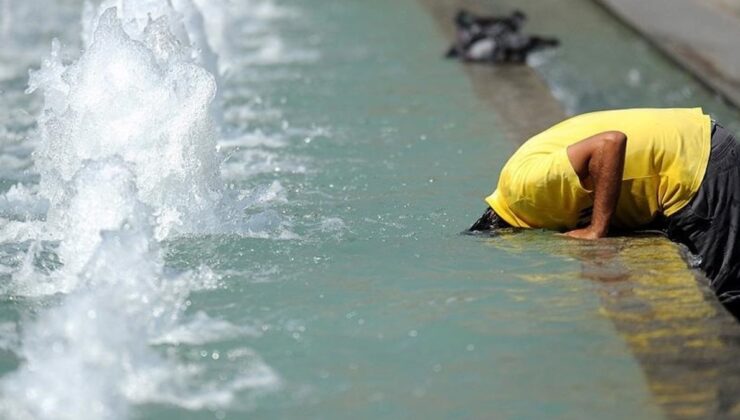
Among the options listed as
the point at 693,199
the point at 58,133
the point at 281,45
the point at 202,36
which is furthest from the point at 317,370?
the point at 281,45

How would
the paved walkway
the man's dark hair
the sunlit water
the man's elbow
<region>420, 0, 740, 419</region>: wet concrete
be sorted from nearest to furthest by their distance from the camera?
<region>420, 0, 740, 419</region>: wet concrete < the sunlit water < the man's elbow < the man's dark hair < the paved walkway

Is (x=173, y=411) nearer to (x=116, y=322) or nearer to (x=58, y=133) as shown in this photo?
(x=116, y=322)

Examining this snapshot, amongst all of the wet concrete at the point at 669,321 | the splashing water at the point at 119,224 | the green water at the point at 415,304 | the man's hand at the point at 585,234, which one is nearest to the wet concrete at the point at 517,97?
the green water at the point at 415,304

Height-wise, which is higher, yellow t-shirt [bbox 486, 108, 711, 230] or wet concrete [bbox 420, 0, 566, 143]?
wet concrete [bbox 420, 0, 566, 143]

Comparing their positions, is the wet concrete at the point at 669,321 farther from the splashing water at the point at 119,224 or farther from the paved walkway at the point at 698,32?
the paved walkway at the point at 698,32

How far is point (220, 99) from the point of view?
32.0 feet

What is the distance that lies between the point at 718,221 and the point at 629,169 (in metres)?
0.41

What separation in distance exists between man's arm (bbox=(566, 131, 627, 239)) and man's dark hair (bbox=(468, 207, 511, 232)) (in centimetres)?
48

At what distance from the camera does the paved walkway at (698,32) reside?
464 inches

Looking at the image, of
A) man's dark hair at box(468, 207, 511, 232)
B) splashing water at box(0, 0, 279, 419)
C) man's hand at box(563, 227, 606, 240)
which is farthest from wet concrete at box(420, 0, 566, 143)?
man's hand at box(563, 227, 606, 240)

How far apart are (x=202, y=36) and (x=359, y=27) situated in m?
3.35

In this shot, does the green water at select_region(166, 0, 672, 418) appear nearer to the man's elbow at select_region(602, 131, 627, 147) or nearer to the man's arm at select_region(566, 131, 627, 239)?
the man's arm at select_region(566, 131, 627, 239)

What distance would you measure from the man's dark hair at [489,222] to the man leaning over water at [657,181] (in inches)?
8.3

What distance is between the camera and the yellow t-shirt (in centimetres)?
578
